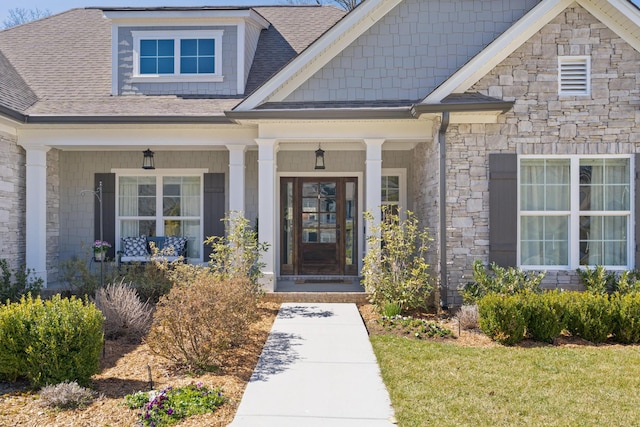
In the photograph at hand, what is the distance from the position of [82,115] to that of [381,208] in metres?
5.23

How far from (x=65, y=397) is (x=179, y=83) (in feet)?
22.5

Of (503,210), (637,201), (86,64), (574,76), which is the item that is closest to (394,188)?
(503,210)

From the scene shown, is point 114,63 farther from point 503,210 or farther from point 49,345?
point 503,210

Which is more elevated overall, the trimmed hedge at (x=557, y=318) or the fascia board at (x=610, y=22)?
the fascia board at (x=610, y=22)

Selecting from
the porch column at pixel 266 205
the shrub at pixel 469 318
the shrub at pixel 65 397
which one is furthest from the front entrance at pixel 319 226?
the shrub at pixel 65 397

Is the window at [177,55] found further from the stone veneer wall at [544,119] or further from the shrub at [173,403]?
the shrub at [173,403]

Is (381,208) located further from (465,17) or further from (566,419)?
(566,419)

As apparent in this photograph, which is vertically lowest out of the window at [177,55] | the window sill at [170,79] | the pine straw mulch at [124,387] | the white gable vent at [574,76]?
the pine straw mulch at [124,387]

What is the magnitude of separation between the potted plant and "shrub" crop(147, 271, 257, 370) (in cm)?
465

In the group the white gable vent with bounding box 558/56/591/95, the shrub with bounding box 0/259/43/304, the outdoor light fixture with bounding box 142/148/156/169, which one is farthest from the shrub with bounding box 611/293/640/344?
the shrub with bounding box 0/259/43/304

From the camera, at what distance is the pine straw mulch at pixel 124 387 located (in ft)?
11.8

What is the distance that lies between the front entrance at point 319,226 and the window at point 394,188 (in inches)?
25.4

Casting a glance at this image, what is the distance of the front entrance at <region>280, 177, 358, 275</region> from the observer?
1020 centimetres

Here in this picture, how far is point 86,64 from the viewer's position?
33.0 feet
